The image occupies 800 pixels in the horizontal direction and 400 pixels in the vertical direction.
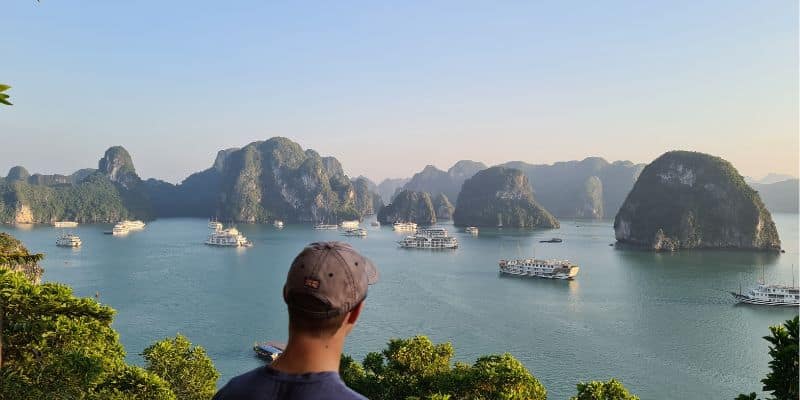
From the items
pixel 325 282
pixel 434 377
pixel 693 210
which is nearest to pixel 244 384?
pixel 325 282

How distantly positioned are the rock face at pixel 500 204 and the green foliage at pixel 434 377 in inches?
5617

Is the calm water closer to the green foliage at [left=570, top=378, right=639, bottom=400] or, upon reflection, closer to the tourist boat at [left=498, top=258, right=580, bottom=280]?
the tourist boat at [left=498, top=258, right=580, bottom=280]

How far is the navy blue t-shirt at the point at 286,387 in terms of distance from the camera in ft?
5.66

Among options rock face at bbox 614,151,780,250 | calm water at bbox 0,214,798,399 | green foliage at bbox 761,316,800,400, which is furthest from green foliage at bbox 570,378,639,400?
rock face at bbox 614,151,780,250

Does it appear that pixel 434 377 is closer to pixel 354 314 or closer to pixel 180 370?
pixel 180 370

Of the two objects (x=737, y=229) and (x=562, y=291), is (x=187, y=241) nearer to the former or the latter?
(x=562, y=291)

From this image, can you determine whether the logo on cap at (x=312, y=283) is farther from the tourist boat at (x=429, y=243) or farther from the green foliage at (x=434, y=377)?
the tourist boat at (x=429, y=243)

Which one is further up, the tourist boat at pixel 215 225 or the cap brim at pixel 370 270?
the cap brim at pixel 370 270

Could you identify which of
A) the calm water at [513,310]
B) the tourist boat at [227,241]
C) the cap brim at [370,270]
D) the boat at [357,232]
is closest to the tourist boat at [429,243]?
the calm water at [513,310]

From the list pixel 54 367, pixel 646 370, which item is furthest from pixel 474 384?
pixel 646 370

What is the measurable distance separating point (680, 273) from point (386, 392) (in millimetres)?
61957

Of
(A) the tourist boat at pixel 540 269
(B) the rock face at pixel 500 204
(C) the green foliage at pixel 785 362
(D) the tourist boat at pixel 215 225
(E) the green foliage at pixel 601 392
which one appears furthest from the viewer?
(B) the rock face at pixel 500 204

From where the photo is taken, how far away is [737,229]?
10125cm

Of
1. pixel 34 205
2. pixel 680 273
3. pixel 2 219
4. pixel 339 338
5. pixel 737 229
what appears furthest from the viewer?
pixel 34 205
